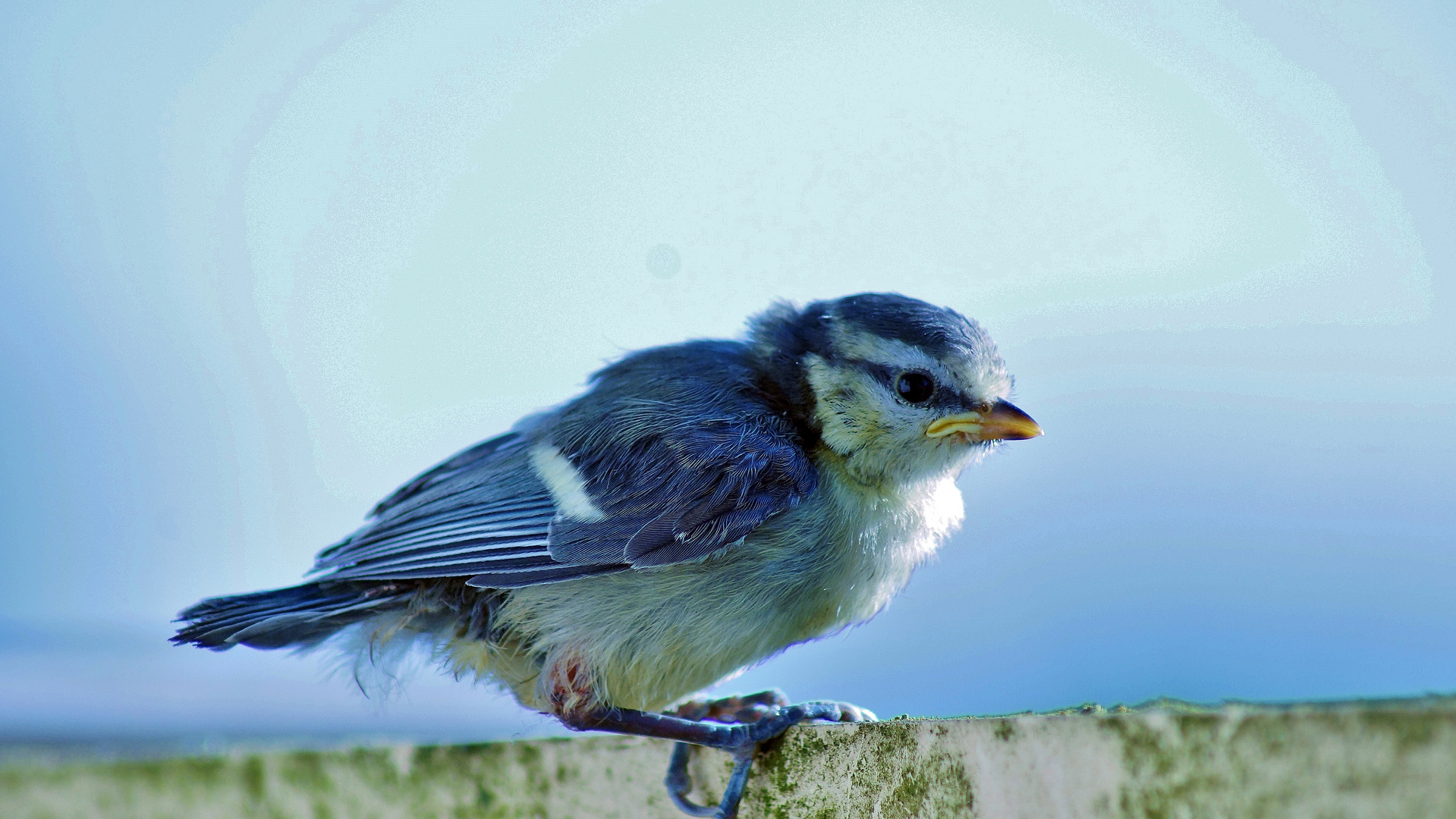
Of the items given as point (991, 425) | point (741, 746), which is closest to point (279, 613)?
point (741, 746)

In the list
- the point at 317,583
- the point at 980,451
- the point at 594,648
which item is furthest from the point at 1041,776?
the point at 317,583

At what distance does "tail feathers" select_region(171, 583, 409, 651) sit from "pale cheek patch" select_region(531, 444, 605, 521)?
270 mm

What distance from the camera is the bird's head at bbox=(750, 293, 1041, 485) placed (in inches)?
58.4

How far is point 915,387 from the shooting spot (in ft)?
4.95

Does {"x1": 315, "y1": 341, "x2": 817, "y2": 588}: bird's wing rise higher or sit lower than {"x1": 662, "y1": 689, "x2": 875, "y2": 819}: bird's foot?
higher

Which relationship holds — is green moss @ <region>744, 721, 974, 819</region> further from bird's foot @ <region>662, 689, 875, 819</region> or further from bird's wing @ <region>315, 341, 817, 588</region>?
bird's wing @ <region>315, 341, 817, 588</region>

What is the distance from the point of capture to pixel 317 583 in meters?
1.53

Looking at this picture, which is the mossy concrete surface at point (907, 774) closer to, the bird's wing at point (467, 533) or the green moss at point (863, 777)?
the green moss at point (863, 777)

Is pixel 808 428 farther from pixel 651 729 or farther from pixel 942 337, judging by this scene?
pixel 651 729

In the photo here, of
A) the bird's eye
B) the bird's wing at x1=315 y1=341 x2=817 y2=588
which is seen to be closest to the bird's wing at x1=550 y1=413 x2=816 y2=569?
the bird's wing at x1=315 y1=341 x2=817 y2=588

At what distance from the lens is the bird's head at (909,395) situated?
1.48 metres

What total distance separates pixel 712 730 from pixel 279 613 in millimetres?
724

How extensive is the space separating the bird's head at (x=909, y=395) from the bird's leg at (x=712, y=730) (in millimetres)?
381

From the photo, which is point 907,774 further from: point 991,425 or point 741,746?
point 991,425
